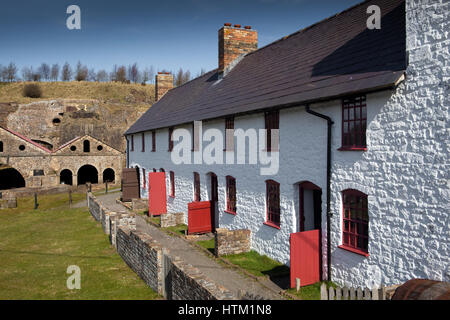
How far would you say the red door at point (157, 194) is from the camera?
21.1 meters

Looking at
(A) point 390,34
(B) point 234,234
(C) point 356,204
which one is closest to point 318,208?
(C) point 356,204

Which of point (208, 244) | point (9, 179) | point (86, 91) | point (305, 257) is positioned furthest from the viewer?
point (86, 91)

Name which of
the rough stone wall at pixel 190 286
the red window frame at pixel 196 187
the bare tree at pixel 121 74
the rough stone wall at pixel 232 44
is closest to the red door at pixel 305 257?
the rough stone wall at pixel 190 286

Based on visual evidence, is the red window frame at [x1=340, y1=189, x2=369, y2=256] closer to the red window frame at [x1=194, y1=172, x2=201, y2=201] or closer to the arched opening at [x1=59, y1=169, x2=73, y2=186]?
the red window frame at [x1=194, y1=172, x2=201, y2=201]

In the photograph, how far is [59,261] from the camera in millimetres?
13117

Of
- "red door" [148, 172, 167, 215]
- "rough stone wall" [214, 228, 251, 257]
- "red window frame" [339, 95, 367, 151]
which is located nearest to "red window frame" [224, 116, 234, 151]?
"rough stone wall" [214, 228, 251, 257]

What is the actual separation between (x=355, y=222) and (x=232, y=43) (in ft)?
46.2

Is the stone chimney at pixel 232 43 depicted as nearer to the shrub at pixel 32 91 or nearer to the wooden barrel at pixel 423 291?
the wooden barrel at pixel 423 291

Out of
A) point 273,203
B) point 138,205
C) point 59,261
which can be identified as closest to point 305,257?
point 273,203

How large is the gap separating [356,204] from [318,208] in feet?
7.17

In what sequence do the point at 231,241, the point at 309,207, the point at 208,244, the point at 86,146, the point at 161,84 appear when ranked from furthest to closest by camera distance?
the point at 86,146 → the point at 161,84 → the point at 208,244 → the point at 231,241 → the point at 309,207

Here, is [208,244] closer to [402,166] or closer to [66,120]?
[402,166]
